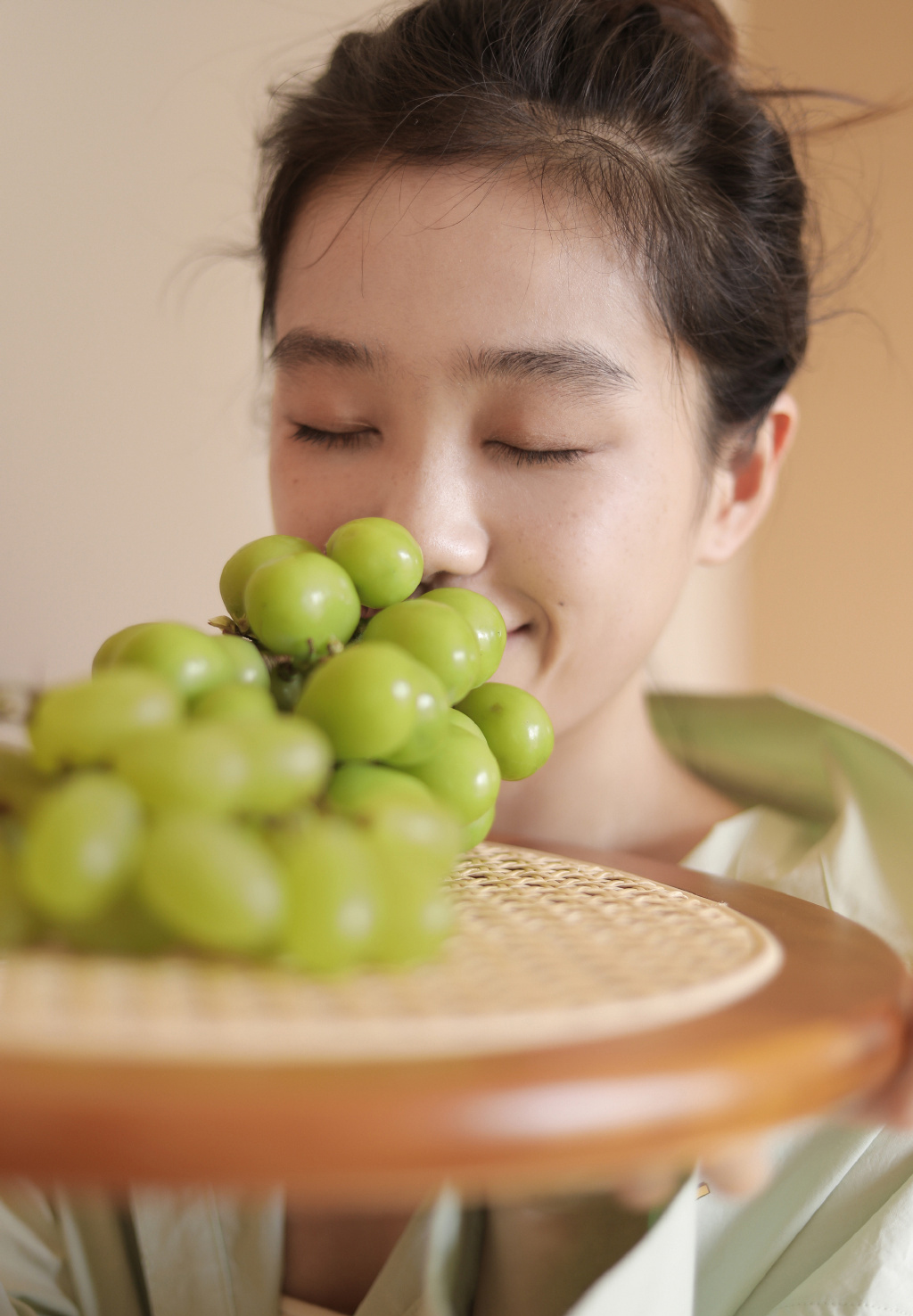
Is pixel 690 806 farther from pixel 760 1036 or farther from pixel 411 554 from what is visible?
pixel 760 1036

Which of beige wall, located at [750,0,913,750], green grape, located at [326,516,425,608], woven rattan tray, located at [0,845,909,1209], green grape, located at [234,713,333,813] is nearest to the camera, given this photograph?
woven rattan tray, located at [0,845,909,1209]

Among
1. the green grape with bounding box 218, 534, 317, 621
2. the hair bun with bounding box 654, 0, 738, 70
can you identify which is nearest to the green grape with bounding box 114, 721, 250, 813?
the green grape with bounding box 218, 534, 317, 621

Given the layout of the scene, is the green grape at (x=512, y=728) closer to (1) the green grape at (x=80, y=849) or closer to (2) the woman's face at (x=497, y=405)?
(2) the woman's face at (x=497, y=405)

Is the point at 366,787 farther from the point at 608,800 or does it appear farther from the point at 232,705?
the point at 608,800

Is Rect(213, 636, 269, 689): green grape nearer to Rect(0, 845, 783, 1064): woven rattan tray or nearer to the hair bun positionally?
Rect(0, 845, 783, 1064): woven rattan tray

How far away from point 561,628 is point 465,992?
551 millimetres

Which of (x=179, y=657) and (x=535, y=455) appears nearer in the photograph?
(x=179, y=657)

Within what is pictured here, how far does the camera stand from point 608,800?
1151 mm

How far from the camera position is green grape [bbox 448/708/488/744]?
605 mm

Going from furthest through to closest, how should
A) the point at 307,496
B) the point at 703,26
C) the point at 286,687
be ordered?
the point at 703,26 < the point at 307,496 < the point at 286,687

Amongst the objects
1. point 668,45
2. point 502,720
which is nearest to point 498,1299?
point 502,720


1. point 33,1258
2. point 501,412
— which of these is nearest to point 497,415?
point 501,412

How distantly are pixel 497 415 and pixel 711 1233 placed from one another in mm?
662

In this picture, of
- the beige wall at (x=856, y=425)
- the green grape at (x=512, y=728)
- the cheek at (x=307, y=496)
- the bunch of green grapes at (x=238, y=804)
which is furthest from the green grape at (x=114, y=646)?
the beige wall at (x=856, y=425)
